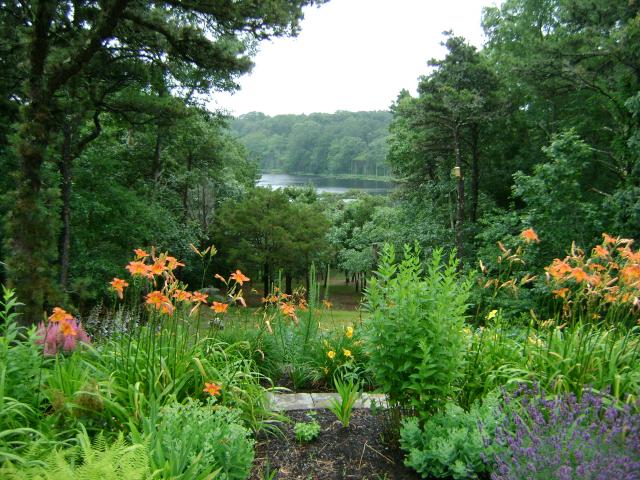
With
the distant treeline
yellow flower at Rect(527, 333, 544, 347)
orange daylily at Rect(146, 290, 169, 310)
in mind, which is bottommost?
yellow flower at Rect(527, 333, 544, 347)

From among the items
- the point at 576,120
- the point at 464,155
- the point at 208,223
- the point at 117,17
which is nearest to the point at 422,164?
the point at 464,155

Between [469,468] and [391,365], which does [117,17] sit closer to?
[391,365]

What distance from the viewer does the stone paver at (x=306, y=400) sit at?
8.87 feet

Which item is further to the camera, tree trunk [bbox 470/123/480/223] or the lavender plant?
tree trunk [bbox 470/123/480/223]

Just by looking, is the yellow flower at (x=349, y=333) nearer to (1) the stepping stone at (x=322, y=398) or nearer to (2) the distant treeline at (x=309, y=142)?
(1) the stepping stone at (x=322, y=398)

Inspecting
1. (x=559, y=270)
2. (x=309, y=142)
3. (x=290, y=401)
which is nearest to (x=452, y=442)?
(x=559, y=270)

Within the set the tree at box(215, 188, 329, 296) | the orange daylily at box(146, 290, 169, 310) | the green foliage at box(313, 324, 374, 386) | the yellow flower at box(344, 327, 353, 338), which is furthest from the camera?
the tree at box(215, 188, 329, 296)

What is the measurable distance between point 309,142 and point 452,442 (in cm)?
5959

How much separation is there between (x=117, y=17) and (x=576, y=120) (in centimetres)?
1242

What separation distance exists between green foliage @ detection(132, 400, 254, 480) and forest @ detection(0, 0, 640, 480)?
12 mm

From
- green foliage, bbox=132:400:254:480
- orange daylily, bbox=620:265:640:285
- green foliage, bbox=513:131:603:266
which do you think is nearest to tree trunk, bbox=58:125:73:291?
green foliage, bbox=132:400:254:480

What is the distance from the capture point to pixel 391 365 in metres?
2.17

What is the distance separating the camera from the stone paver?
2.70 metres

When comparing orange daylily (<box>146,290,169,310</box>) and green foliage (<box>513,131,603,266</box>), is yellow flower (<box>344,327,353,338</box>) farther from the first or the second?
green foliage (<box>513,131,603,266</box>)
